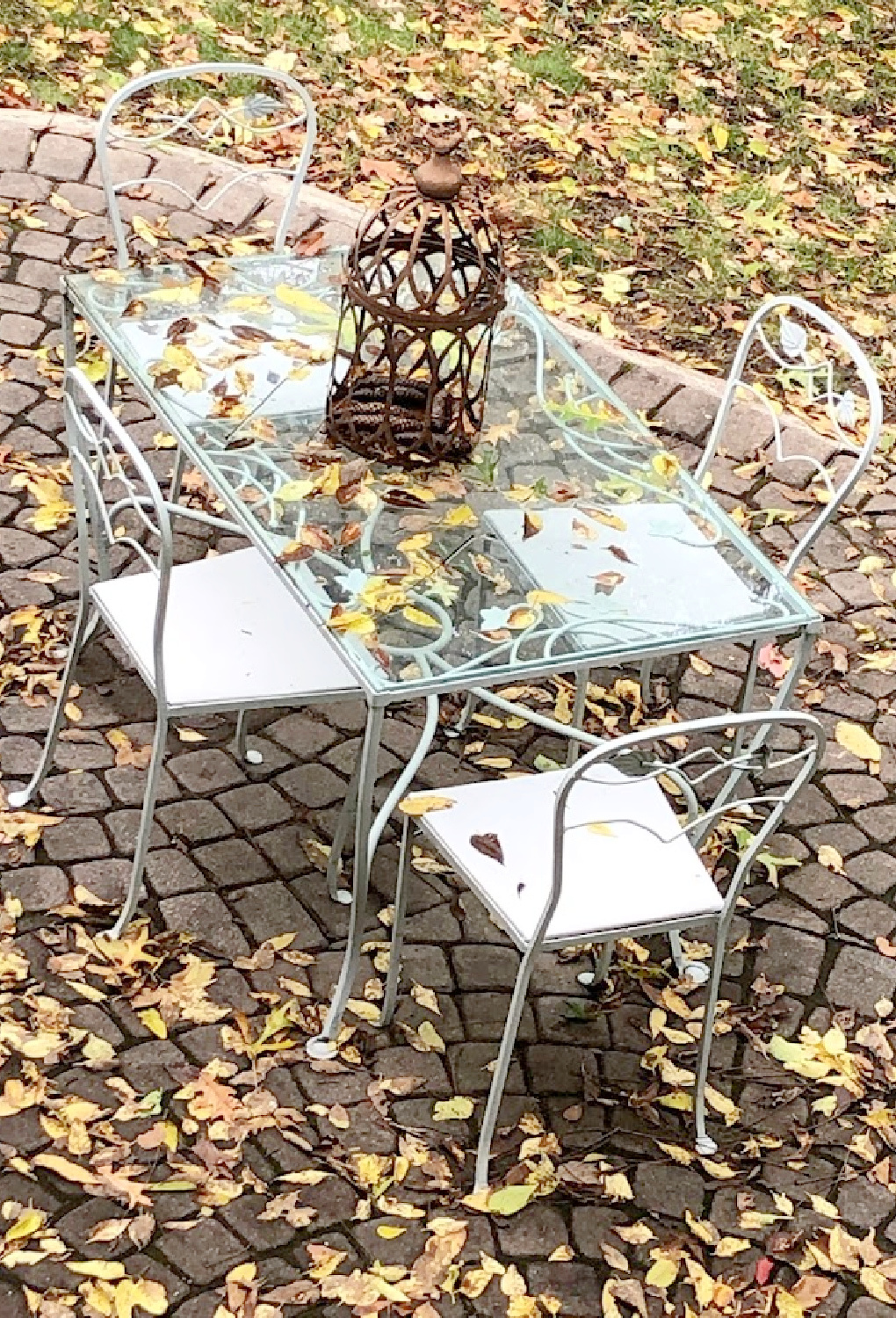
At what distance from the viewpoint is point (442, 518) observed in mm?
3637

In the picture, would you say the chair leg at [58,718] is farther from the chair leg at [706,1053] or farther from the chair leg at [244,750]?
the chair leg at [706,1053]

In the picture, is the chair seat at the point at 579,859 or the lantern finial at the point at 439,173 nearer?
the chair seat at the point at 579,859

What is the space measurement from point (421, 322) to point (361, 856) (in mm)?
1048

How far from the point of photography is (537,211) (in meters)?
6.85

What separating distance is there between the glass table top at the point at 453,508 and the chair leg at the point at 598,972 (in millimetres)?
794

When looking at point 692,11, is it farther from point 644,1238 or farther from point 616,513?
point 644,1238

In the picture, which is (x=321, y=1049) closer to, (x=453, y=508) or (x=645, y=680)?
(x=453, y=508)

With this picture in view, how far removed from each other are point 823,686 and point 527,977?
186 cm

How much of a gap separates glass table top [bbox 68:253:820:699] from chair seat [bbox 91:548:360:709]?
227 millimetres

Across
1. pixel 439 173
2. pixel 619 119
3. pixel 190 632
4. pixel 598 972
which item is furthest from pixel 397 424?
pixel 619 119

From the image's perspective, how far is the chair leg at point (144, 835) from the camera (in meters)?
3.70

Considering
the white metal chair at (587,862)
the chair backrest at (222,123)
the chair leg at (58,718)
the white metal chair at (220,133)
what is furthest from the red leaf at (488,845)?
the chair backrest at (222,123)

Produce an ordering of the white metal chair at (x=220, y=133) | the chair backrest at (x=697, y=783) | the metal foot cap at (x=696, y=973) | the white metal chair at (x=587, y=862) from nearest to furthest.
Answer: the chair backrest at (x=697, y=783) < the white metal chair at (x=587, y=862) < the metal foot cap at (x=696, y=973) < the white metal chair at (x=220, y=133)

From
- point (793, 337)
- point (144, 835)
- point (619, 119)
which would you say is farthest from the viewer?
point (619, 119)
